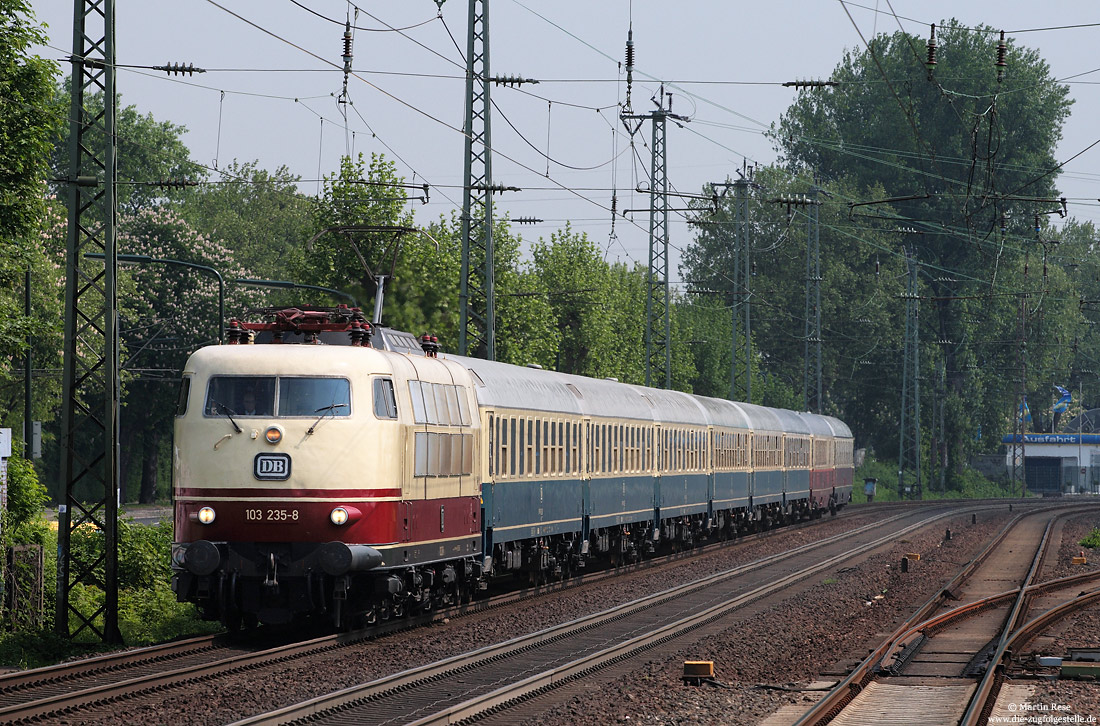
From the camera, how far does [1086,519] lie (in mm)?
56125

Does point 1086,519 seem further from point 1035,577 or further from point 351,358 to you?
point 351,358

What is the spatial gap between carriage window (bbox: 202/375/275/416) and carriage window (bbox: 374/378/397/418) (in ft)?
3.85

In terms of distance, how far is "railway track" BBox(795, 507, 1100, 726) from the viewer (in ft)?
43.2

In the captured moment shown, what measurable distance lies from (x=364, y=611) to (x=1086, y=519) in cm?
4418

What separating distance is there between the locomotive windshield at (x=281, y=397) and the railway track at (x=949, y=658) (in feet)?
21.0

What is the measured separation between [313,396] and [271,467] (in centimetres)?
93

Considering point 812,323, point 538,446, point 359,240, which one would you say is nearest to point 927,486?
point 812,323

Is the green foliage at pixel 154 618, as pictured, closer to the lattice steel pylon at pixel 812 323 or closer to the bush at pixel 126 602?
the bush at pixel 126 602

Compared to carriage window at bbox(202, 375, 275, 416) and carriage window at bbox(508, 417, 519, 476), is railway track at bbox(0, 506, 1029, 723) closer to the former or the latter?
carriage window at bbox(202, 375, 275, 416)

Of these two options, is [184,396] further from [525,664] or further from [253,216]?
[253,216]

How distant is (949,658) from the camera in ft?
56.0

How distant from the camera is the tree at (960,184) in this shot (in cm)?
9019

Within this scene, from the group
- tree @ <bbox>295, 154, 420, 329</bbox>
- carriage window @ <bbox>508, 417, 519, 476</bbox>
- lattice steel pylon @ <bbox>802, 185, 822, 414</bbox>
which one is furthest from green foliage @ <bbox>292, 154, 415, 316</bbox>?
carriage window @ <bbox>508, 417, 519, 476</bbox>

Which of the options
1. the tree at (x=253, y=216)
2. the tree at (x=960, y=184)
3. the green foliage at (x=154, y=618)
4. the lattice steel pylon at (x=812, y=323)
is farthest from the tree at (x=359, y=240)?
the tree at (x=960, y=184)
